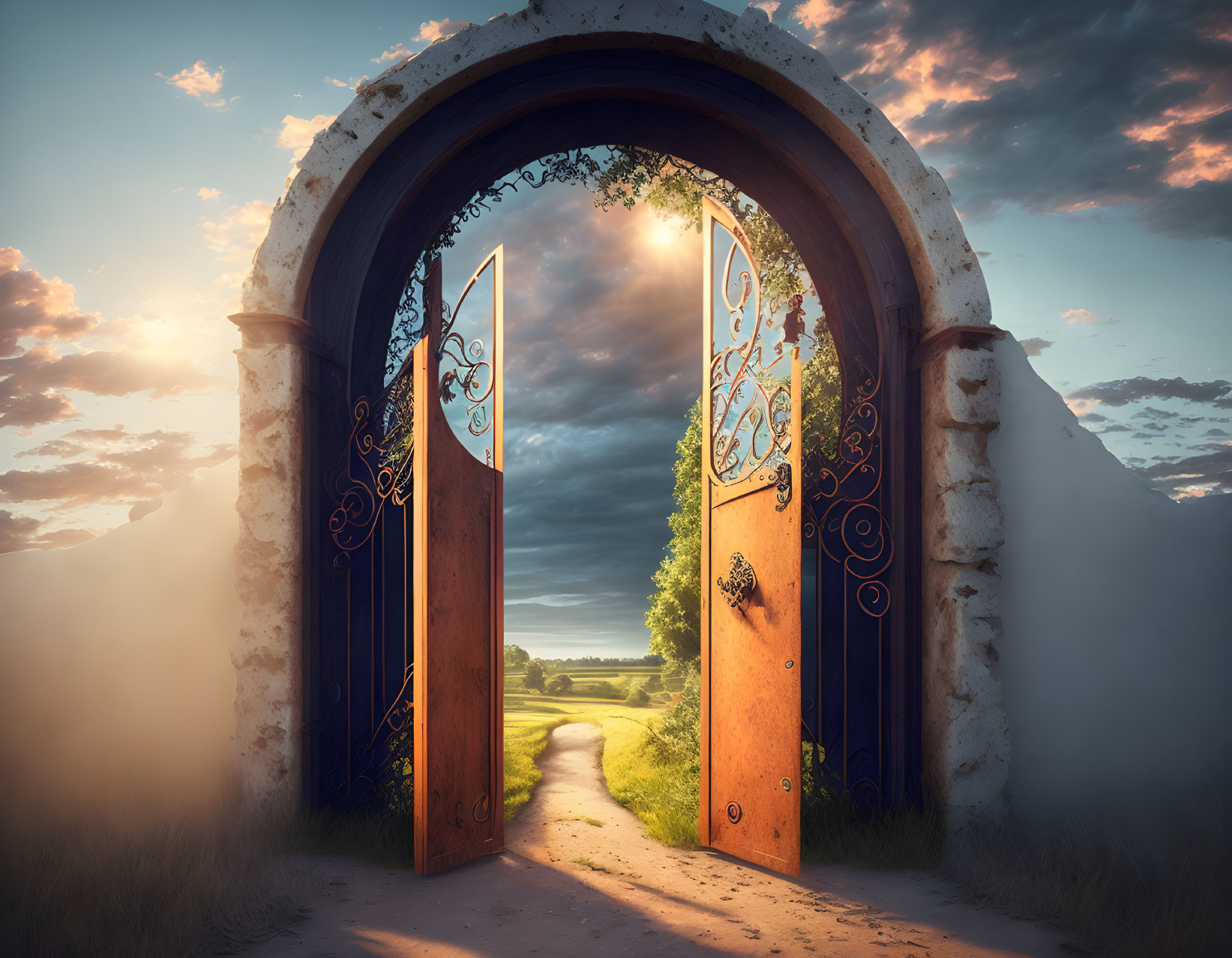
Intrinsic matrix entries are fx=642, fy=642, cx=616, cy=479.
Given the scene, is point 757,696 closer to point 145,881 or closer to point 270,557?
point 270,557

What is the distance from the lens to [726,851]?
145 inches

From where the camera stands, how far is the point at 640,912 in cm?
298

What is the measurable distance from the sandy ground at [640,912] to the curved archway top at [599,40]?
311 cm

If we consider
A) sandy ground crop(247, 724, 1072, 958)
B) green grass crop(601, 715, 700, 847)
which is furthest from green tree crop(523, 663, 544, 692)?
sandy ground crop(247, 724, 1072, 958)

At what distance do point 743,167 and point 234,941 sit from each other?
494 centimetres

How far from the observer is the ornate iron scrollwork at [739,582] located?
3662 mm

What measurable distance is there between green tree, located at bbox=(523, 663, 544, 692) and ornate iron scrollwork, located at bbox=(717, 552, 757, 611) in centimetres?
1078

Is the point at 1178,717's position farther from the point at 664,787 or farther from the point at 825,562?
the point at 664,787

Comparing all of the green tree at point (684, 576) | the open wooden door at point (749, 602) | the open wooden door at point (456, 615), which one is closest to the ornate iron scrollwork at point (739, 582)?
the open wooden door at point (749, 602)

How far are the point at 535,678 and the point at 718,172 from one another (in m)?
11.6

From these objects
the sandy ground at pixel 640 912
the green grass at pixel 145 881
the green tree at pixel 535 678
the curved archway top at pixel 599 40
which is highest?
the curved archway top at pixel 599 40

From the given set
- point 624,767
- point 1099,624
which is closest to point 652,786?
point 624,767

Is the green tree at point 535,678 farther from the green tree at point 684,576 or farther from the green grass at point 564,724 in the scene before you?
the green tree at point 684,576

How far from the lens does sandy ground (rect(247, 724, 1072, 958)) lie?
8.74 ft
